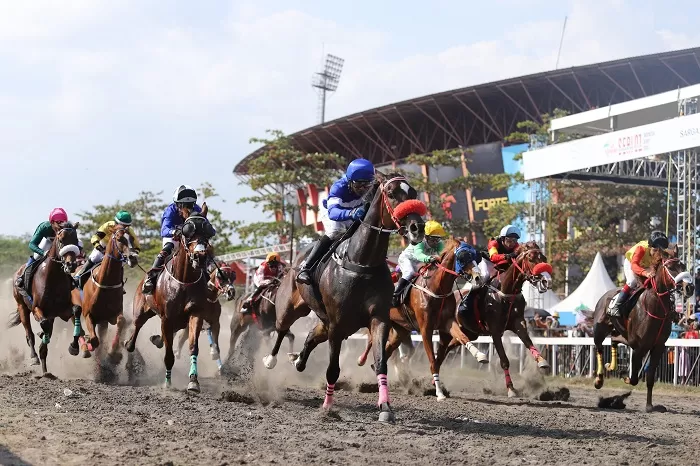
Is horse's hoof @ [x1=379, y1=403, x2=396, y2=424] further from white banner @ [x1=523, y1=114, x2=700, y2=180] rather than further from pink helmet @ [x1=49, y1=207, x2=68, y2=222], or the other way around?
white banner @ [x1=523, y1=114, x2=700, y2=180]

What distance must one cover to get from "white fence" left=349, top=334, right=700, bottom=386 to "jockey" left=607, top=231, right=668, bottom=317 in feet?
17.6

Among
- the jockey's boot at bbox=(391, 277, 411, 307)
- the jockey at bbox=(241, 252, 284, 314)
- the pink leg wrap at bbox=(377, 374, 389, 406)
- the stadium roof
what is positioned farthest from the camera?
the stadium roof

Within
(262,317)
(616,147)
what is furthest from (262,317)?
(616,147)

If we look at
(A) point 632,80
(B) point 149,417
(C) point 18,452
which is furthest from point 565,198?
(C) point 18,452

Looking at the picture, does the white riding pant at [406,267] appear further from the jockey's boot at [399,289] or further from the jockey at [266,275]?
the jockey at [266,275]

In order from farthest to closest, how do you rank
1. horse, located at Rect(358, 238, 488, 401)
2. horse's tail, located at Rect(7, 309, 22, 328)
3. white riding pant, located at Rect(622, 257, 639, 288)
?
horse's tail, located at Rect(7, 309, 22, 328) < white riding pant, located at Rect(622, 257, 639, 288) < horse, located at Rect(358, 238, 488, 401)

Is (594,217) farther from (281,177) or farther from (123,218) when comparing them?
(123,218)

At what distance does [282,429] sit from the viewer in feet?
33.0

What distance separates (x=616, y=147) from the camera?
95.9 ft

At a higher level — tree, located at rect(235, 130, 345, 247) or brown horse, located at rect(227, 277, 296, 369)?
tree, located at rect(235, 130, 345, 247)

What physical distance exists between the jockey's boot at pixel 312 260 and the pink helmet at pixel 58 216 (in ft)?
20.1

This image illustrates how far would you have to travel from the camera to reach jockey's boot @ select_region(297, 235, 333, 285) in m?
12.0

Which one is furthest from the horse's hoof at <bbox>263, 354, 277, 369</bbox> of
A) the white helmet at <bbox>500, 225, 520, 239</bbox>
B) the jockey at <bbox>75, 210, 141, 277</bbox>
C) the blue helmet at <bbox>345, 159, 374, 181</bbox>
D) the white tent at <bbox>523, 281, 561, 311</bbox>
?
the white tent at <bbox>523, 281, 561, 311</bbox>

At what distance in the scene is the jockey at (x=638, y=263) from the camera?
1491 centimetres
